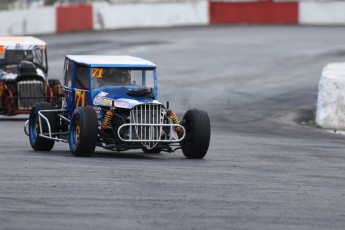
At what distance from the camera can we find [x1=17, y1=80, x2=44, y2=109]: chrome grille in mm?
23391

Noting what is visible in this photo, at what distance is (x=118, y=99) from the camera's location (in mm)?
14586

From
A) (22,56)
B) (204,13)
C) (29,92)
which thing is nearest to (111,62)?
(29,92)

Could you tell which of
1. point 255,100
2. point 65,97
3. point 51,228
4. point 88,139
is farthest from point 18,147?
point 255,100

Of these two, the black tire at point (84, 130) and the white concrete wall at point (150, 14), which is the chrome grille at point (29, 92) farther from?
the white concrete wall at point (150, 14)

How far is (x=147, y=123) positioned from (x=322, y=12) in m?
38.7

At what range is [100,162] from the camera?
45.4 feet

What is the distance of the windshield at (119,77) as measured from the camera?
15.1 m

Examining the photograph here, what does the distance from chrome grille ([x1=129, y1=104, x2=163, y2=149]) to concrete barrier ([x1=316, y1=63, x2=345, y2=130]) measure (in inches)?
328

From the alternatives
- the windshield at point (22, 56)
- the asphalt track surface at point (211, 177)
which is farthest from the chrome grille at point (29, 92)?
the windshield at point (22, 56)

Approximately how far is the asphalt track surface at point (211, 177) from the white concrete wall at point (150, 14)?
18.9 meters

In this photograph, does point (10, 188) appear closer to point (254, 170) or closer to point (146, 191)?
→ point (146, 191)

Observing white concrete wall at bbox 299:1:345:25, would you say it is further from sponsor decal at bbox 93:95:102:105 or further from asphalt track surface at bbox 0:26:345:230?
sponsor decal at bbox 93:95:102:105

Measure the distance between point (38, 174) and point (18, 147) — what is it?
4419 millimetres

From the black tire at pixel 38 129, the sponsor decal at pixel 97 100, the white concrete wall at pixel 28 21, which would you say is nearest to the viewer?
the sponsor decal at pixel 97 100
